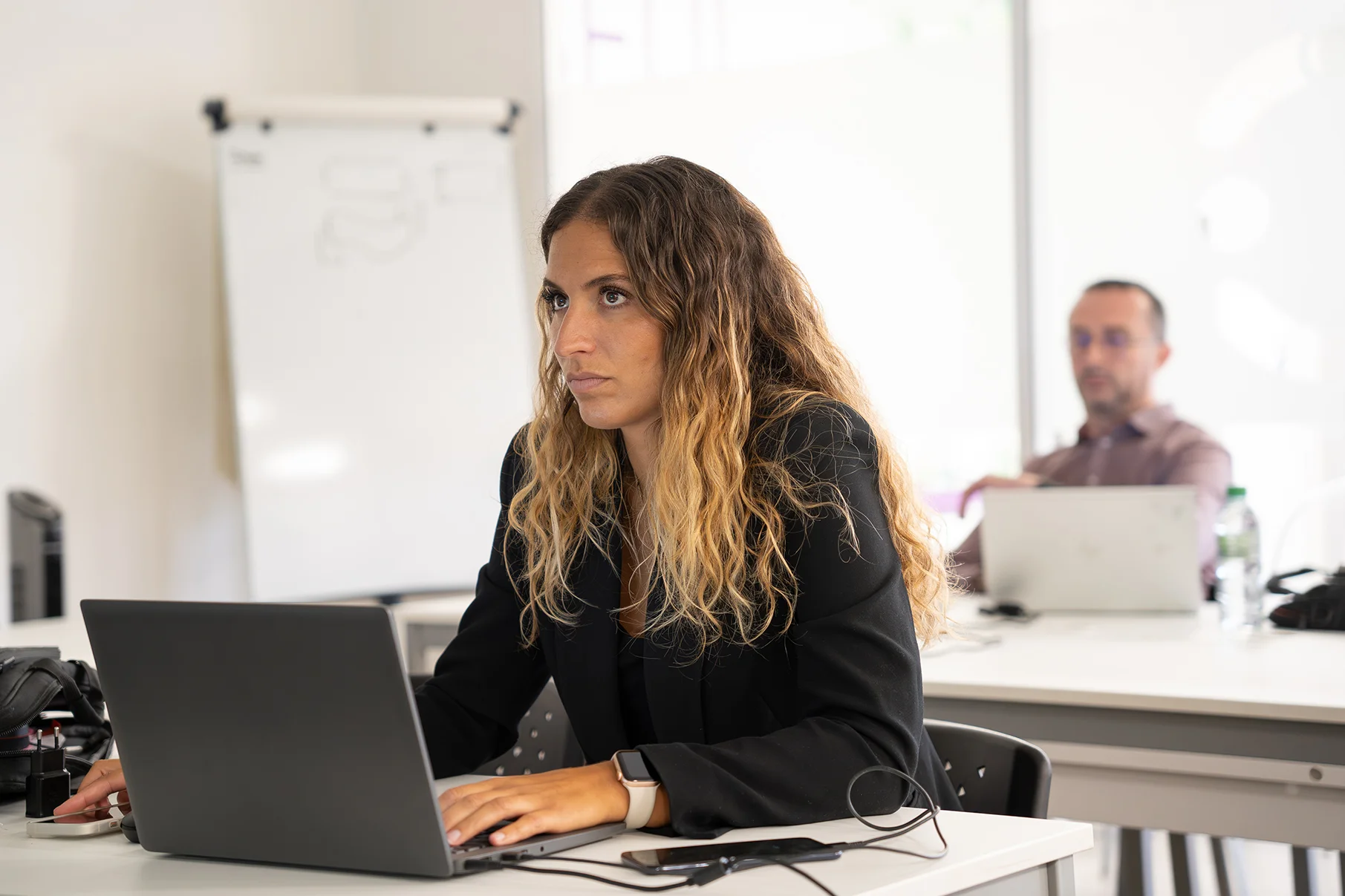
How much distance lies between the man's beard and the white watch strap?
2.79 m

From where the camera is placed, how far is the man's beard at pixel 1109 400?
361cm

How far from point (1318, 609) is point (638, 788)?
5.65 ft

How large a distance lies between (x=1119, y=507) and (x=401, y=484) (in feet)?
7.22

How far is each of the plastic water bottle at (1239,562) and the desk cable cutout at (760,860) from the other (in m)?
1.58

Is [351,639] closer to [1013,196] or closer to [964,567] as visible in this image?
[964,567]

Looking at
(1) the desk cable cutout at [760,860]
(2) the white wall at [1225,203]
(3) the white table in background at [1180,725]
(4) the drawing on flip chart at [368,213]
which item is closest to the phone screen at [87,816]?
(1) the desk cable cutout at [760,860]

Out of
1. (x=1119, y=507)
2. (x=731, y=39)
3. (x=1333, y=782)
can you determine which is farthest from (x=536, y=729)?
(x=731, y=39)

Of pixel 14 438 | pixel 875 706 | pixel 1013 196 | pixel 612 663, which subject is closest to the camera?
pixel 875 706

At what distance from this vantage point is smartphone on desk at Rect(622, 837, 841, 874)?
3.30 feet

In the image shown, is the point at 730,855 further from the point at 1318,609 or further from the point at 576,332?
the point at 1318,609

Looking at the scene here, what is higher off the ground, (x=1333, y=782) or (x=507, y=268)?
(x=507, y=268)

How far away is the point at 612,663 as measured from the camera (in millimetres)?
1442

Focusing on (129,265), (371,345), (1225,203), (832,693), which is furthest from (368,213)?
(832,693)

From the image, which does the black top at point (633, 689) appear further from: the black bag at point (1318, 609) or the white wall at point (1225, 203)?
the white wall at point (1225, 203)
